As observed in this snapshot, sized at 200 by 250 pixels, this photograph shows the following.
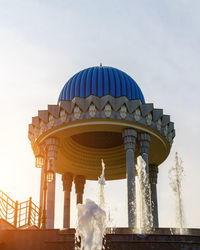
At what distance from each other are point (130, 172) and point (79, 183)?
10.2 metres

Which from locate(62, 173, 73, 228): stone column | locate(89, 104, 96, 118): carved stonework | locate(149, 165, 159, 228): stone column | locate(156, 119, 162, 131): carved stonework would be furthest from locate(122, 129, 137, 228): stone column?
locate(62, 173, 73, 228): stone column

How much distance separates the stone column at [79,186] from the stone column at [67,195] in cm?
70

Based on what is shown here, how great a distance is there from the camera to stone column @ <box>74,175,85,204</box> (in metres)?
33.9

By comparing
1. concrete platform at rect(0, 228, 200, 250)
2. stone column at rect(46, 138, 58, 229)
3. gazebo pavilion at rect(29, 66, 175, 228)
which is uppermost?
gazebo pavilion at rect(29, 66, 175, 228)

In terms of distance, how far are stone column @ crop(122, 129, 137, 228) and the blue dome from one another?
116 inches

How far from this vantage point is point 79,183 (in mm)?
34406

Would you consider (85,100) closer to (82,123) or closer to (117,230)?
(82,123)

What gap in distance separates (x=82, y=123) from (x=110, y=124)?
178 centimetres

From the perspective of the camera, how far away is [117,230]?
755 inches

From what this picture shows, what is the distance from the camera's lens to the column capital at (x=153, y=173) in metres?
31.1

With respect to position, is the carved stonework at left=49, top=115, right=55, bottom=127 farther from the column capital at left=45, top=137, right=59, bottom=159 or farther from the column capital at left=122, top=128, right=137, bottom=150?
the column capital at left=122, top=128, right=137, bottom=150

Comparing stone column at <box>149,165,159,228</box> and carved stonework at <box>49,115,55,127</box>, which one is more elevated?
carved stonework at <box>49,115,55,127</box>

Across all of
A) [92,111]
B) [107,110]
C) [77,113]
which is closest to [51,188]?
[77,113]

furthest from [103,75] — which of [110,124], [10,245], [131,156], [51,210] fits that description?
[10,245]
